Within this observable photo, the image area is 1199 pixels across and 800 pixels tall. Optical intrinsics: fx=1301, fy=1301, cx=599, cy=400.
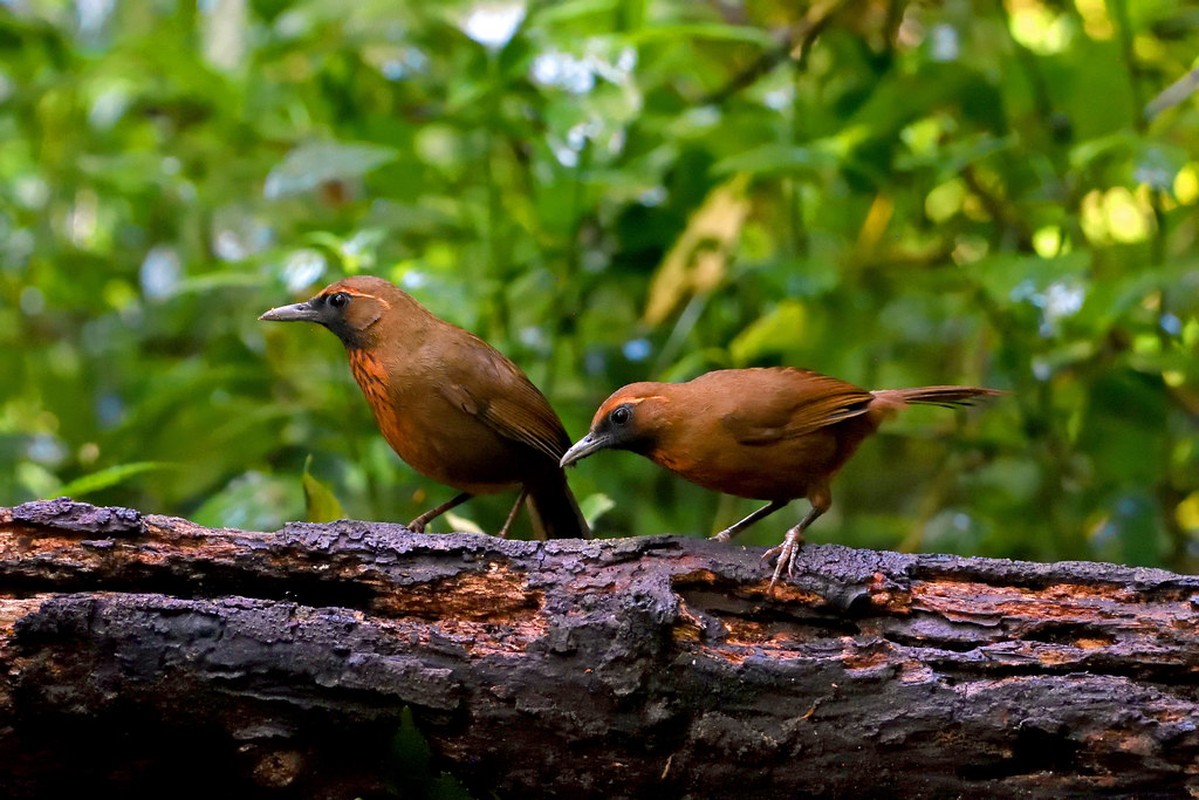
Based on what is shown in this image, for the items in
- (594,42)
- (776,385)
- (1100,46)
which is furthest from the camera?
(594,42)

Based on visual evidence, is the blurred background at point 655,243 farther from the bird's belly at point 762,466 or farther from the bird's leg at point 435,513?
the bird's belly at point 762,466

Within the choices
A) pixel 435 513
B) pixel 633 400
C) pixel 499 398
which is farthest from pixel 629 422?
pixel 435 513

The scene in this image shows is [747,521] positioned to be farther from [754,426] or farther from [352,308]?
[352,308]

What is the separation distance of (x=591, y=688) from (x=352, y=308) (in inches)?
79.1

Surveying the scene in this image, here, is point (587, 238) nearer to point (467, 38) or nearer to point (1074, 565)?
point (467, 38)

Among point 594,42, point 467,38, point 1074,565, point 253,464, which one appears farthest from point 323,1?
point 1074,565

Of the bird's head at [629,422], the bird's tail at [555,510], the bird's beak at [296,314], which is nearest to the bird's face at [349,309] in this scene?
the bird's beak at [296,314]

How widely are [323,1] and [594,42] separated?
4.15ft

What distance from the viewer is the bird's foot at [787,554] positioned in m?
3.11

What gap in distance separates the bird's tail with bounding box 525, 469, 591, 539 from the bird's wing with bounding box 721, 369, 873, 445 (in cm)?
95

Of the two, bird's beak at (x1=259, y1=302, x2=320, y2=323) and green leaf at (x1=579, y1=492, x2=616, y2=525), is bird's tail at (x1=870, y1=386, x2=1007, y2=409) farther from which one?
bird's beak at (x1=259, y1=302, x2=320, y2=323)

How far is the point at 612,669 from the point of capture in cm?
288

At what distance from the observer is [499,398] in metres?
4.32

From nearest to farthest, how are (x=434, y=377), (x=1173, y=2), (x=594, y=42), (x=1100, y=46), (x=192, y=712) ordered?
(x=192, y=712) < (x=434, y=377) < (x=1100, y=46) < (x=594, y=42) < (x=1173, y=2)
